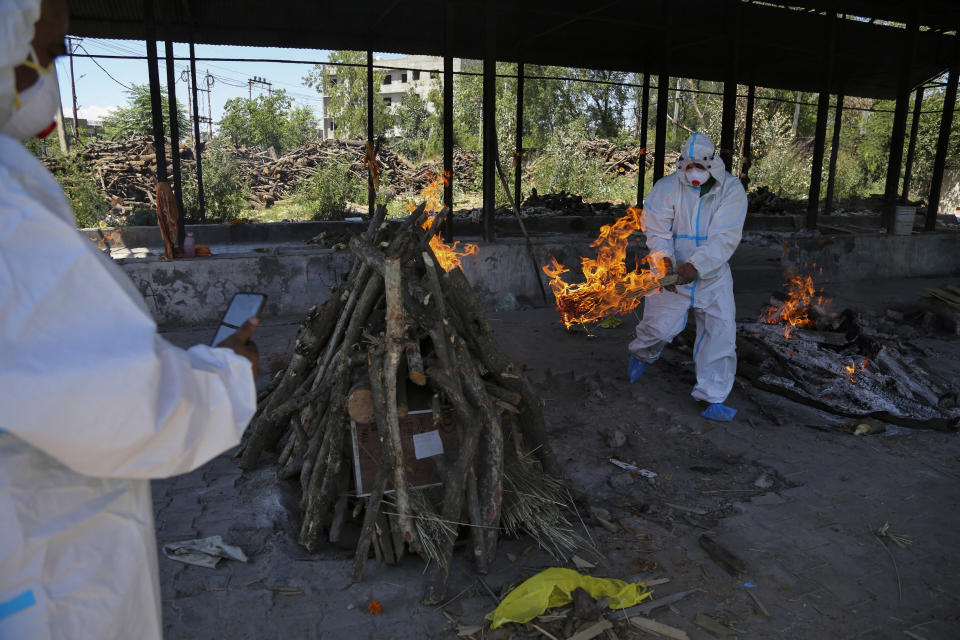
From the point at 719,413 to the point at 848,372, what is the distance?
4.85ft

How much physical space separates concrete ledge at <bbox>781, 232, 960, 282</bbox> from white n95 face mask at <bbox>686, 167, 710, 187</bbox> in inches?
228

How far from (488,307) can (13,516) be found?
7.74 metres

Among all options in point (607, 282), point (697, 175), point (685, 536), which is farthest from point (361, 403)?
point (607, 282)

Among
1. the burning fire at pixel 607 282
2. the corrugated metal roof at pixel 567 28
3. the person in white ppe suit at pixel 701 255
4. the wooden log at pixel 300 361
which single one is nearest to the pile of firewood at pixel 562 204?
the corrugated metal roof at pixel 567 28

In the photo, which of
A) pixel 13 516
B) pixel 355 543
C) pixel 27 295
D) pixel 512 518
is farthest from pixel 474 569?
pixel 27 295

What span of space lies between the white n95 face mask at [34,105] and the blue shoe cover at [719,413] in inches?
202

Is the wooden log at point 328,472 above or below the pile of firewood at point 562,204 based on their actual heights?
below

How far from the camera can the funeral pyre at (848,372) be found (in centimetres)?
550

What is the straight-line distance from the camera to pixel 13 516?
143cm

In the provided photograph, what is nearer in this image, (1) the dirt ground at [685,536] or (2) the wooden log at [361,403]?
(1) the dirt ground at [685,536]

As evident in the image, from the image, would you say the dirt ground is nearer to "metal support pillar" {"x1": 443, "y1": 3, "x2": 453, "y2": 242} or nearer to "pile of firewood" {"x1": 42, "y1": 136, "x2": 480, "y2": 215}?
"metal support pillar" {"x1": 443, "y1": 3, "x2": 453, "y2": 242}

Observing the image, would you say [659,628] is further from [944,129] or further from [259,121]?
[259,121]

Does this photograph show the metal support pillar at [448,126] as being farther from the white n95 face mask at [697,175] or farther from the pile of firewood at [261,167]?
the pile of firewood at [261,167]

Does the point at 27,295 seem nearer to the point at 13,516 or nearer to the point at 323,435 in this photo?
the point at 13,516
